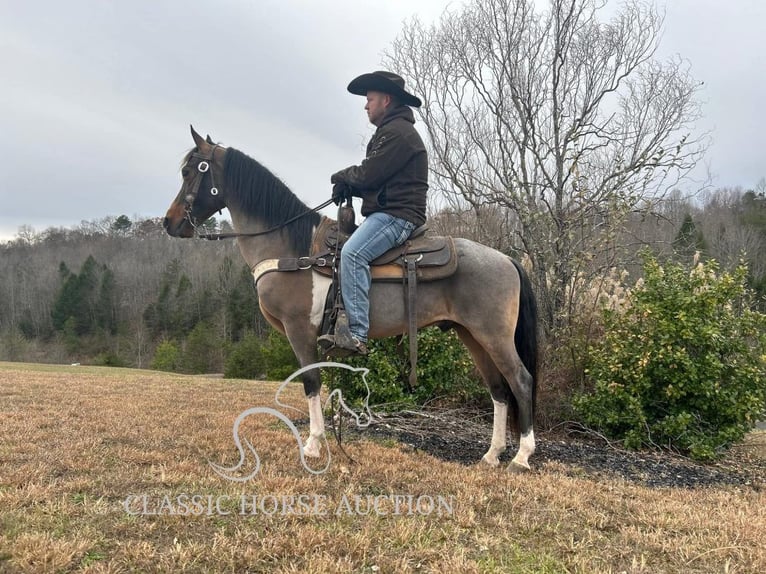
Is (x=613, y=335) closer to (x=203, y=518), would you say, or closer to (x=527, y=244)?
(x=527, y=244)

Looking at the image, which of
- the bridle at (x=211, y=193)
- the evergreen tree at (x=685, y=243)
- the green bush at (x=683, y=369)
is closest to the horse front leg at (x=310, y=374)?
the bridle at (x=211, y=193)

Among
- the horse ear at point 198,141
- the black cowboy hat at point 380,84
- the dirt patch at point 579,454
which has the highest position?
the black cowboy hat at point 380,84

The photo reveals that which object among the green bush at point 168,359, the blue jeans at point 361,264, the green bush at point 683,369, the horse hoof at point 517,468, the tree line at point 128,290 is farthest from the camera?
the tree line at point 128,290

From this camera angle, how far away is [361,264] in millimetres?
3932

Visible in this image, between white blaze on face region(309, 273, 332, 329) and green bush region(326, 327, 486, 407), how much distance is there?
231cm

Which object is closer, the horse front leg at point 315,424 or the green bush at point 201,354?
the horse front leg at point 315,424

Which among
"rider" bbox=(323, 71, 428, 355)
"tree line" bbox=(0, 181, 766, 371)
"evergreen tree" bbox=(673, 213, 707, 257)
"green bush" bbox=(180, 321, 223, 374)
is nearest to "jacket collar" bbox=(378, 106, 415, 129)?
"rider" bbox=(323, 71, 428, 355)

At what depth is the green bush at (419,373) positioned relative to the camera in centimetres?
637

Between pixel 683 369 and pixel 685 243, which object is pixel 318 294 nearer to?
pixel 683 369

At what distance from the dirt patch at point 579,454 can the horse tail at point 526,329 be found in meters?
0.80

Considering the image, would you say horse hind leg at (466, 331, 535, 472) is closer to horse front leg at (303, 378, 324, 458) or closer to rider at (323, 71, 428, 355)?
rider at (323, 71, 428, 355)

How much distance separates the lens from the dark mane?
4355mm

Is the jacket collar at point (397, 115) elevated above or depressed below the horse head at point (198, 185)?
above

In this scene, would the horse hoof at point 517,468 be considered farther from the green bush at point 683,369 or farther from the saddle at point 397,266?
the green bush at point 683,369
